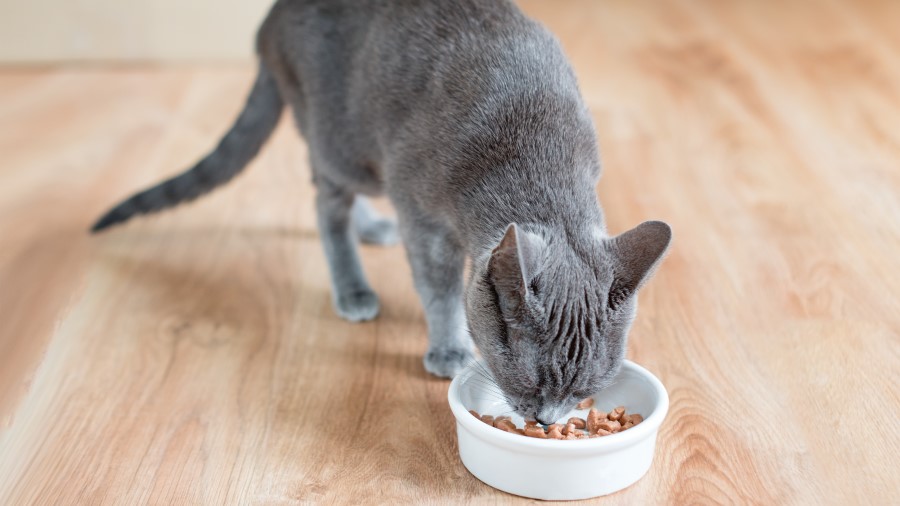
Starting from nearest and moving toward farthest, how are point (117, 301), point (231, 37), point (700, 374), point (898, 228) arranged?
point (700, 374)
point (117, 301)
point (898, 228)
point (231, 37)

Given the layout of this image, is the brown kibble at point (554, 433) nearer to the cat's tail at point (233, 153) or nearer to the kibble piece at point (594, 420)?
the kibble piece at point (594, 420)

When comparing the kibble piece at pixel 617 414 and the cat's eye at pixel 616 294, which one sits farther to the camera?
the kibble piece at pixel 617 414

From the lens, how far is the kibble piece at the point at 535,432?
1.57 m

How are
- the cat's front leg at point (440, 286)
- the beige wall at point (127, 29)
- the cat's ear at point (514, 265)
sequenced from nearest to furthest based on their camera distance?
the cat's ear at point (514, 265), the cat's front leg at point (440, 286), the beige wall at point (127, 29)

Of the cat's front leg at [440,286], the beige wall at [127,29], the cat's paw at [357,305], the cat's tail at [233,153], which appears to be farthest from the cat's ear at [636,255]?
the beige wall at [127,29]

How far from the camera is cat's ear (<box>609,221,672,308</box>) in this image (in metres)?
1.50

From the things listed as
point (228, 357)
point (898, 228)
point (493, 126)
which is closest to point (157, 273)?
point (228, 357)

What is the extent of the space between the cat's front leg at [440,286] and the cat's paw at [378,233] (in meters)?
0.54

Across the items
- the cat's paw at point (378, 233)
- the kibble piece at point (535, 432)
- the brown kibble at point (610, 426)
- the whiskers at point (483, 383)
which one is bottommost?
the cat's paw at point (378, 233)

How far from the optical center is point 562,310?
1.50m

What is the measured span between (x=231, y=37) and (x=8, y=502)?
2514mm

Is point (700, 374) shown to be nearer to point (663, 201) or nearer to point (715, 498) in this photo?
point (715, 498)

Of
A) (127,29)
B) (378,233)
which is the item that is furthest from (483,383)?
(127,29)

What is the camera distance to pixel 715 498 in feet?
5.13
